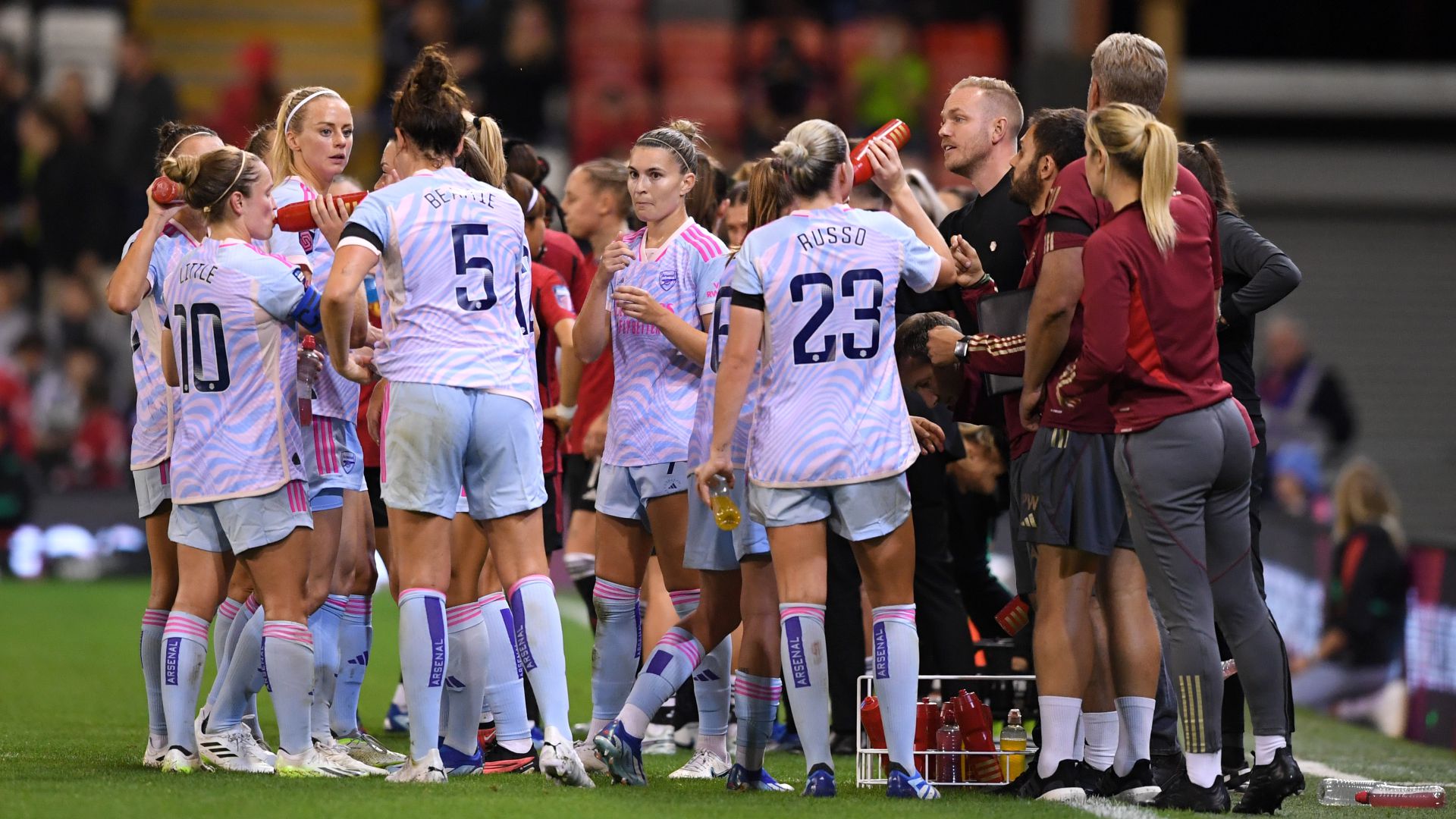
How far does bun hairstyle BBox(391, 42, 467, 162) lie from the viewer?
5.71 metres

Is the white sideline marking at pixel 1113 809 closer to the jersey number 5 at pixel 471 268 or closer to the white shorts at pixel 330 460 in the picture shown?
the jersey number 5 at pixel 471 268

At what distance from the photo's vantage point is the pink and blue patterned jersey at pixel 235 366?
587cm

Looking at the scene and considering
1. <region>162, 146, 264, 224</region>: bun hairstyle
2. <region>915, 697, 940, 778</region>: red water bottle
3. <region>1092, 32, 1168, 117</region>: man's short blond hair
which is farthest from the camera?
<region>915, 697, 940, 778</region>: red water bottle

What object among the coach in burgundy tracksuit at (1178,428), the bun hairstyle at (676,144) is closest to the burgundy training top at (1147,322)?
the coach in burgundy tracksuit at (1178,428)

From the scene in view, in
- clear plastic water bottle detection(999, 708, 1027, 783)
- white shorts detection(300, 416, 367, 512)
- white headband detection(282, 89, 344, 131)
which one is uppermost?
white headband detection(282, 89, 344, 131)

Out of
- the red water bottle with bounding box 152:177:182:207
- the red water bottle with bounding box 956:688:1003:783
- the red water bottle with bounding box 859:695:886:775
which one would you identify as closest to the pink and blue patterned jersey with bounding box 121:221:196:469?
the red water bottle with bounding box 152:177:182:207

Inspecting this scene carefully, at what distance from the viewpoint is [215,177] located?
596cm

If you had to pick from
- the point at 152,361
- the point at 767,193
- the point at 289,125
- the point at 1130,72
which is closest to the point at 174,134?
the point at 289,125

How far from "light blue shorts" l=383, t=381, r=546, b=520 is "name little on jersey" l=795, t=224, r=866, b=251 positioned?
104cm

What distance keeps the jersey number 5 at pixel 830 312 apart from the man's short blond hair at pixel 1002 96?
1256mm

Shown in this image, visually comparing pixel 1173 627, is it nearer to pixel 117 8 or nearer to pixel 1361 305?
pixel 117 8

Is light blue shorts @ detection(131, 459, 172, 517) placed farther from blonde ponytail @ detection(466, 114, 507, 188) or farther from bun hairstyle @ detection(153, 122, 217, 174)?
blonde ponytail @ detection(466, 114, 507, 188)

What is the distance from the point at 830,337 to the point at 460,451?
122 centimetres

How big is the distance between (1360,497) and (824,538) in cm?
517
